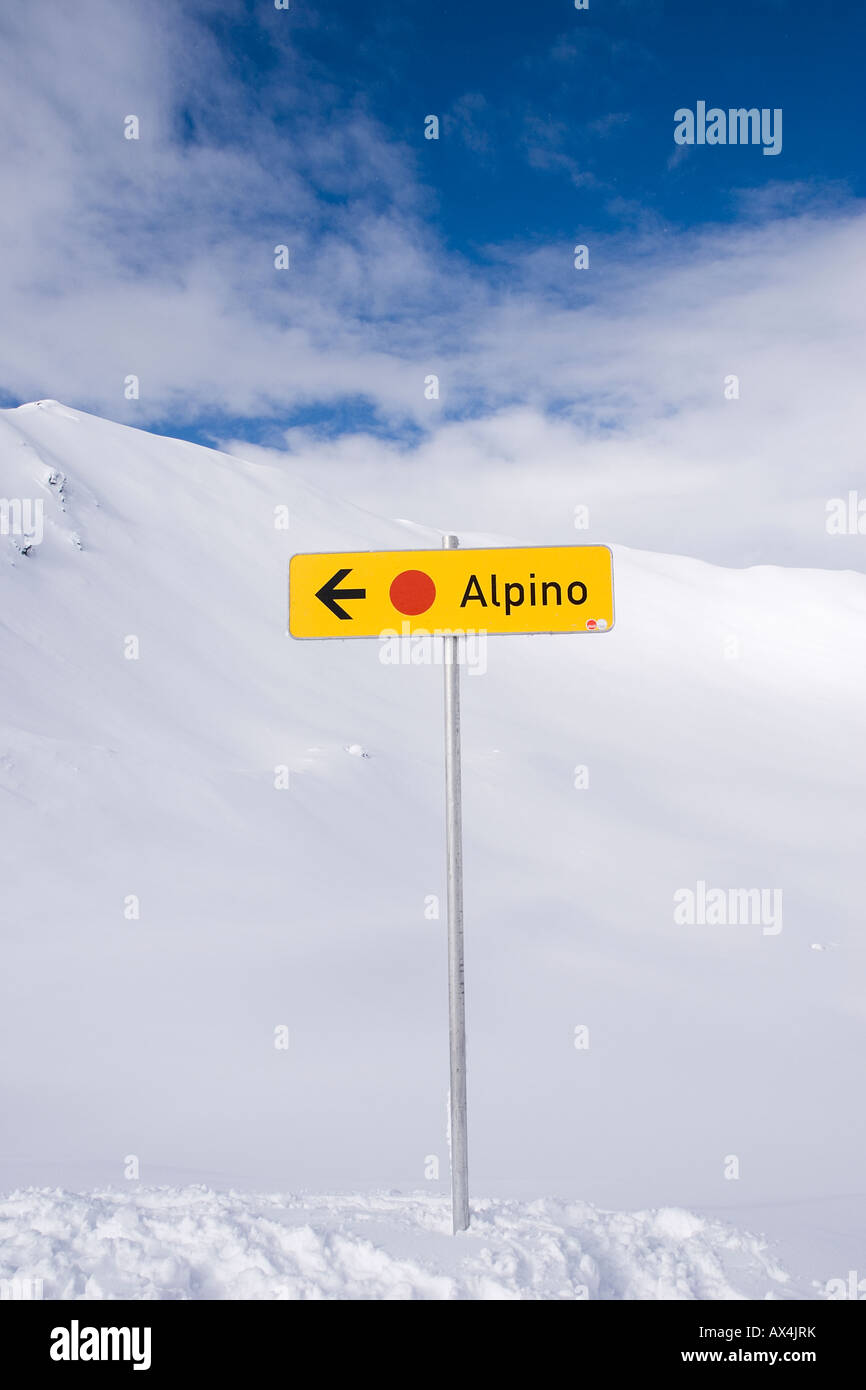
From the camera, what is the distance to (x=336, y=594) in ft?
10.1

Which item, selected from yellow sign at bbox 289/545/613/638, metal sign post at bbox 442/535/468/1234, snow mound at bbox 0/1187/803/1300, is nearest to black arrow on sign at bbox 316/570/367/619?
yellow sign at bbox 289/545/613/638

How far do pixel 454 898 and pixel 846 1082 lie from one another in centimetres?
495

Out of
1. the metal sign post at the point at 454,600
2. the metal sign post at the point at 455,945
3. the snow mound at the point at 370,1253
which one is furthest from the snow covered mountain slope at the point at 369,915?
the metal sign post at the point at 454,600

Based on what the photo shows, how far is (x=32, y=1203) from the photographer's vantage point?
3.45 metres

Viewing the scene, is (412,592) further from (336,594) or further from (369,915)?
(369,915)

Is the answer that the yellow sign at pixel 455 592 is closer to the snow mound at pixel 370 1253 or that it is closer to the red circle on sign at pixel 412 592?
the red circle on sign at pixel 412 592

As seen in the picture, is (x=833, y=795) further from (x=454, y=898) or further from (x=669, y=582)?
(x=669, y=582)

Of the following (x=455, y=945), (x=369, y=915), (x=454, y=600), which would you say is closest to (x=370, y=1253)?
(x=455, y=945)

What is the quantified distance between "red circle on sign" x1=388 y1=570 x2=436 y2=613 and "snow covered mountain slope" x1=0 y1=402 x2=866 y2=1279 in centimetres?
317

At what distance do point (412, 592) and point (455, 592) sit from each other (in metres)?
0.17

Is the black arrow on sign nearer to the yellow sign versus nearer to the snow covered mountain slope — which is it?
the yellow sign

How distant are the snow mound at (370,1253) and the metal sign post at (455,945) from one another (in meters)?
0.25

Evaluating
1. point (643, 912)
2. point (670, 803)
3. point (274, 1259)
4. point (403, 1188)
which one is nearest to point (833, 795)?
point (670, 803)
